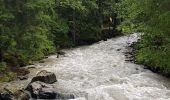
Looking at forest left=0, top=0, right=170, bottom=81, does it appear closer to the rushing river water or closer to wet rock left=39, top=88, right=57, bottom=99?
the rushing river water

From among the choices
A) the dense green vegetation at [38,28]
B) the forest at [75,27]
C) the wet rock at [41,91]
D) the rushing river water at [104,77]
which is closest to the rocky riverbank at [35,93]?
the wet rock at [41,91]

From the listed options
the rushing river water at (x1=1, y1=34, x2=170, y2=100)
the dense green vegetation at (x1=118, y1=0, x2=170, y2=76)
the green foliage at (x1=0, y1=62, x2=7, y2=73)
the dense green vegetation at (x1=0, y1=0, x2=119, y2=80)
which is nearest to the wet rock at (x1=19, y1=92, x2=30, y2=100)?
the rushing river water at (x1=1, y1=34, x2=170, y2=100)

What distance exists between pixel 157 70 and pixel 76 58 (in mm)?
9161

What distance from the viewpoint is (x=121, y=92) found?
22.0m

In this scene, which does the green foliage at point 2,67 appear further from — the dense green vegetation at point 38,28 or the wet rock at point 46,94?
the wet rock at point 46,94

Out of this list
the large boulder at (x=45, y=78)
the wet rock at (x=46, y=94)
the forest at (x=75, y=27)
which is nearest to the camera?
the wet rock at (x=46, y=94)

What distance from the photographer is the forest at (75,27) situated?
22.2m

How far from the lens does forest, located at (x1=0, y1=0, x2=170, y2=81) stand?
22156 millimetres

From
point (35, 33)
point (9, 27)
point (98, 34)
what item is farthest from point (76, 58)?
point (98, 34)

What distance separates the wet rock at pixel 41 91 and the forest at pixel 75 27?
427cm

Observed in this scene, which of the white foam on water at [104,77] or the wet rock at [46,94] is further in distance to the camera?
the white foam on water at [104,77]

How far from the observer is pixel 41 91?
2173 centimetres

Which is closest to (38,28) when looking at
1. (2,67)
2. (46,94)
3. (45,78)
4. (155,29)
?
(2,67)

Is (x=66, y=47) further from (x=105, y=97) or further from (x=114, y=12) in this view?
(x=105, y=97)
